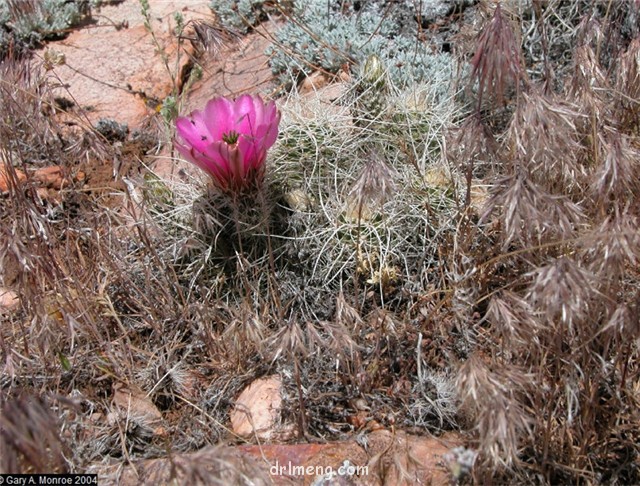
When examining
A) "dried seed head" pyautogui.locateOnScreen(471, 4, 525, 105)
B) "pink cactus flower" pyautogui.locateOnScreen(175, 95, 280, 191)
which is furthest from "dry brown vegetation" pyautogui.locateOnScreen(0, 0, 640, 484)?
"pink cactus flower" pyautogui.locateOnScreen(175, 95, 280, 191)

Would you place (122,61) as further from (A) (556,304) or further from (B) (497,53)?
(A) (556,304)

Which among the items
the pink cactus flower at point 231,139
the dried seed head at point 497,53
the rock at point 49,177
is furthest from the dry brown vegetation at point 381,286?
the rock at point 49,177

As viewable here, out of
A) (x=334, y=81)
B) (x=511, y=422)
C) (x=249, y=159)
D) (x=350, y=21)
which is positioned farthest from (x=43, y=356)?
(x=350, y=21)

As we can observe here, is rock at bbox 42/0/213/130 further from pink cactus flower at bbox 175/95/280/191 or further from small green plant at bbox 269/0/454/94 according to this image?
pink cactus flower at bbox 175/95/280/191

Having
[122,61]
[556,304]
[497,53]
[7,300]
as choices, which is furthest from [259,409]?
[122,61]

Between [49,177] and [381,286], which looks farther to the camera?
[49,177]

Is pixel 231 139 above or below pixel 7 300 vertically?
above

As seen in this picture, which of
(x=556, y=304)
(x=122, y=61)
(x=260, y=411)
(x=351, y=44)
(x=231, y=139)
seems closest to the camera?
(x=556, y=304)
